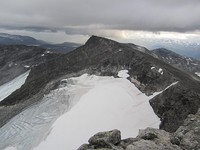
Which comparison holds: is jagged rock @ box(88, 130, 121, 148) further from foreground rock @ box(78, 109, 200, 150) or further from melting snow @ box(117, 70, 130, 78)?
melting snow @ box(117, 70, 130, 78)

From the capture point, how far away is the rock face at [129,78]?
57156mm

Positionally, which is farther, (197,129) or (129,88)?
(129,88)

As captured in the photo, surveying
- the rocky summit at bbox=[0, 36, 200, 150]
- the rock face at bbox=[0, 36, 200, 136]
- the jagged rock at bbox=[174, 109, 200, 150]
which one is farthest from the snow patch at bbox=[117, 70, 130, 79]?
the jagged rock at bbox=[174, 109, 200, 150]

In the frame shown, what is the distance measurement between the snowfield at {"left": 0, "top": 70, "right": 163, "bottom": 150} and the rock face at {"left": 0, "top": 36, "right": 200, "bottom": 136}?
2483 mm

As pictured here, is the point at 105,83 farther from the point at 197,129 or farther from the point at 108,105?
the point at 197,129

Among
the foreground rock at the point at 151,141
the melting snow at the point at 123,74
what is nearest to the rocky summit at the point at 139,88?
the foreground rock at the point at 151,141

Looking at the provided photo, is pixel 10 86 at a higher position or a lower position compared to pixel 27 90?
lower

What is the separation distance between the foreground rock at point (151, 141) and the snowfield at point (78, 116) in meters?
22.9

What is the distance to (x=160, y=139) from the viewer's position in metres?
30.9

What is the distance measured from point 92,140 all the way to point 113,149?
2.38 meters

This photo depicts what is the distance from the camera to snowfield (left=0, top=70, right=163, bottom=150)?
57750mm

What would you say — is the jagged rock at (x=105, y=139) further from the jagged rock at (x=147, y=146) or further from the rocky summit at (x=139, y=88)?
the jagged rock at (x=147, y=146)

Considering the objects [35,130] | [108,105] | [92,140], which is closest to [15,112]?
[35,130]

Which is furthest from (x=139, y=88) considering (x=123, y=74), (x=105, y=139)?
(x=105, y=139)
